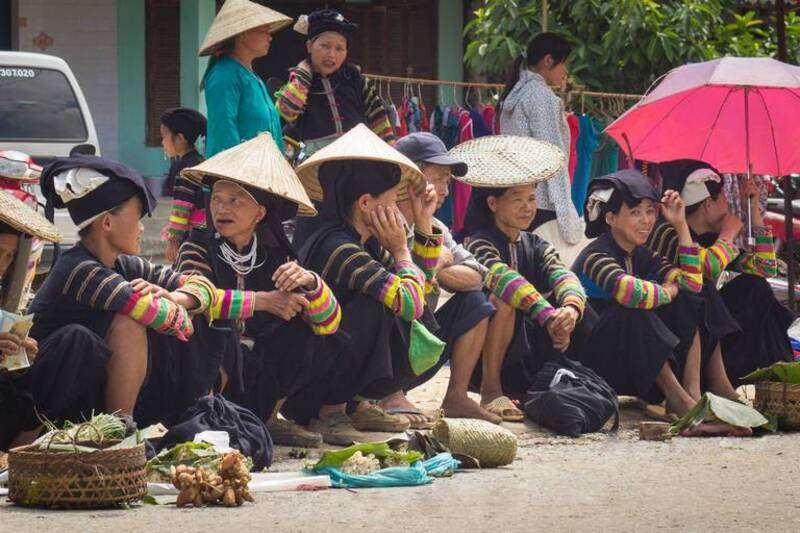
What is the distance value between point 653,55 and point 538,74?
18.7ft

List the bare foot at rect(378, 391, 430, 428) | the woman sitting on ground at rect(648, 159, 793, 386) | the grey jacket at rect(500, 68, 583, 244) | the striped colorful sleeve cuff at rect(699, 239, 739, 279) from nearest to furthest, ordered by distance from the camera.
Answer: the bare foot at rect(378, 391, 430, 428)
the striped colorful sleeve cuff at rect(699, 239, 739, 279)
the woman sitting on ground at rect(648, 159, 793, 386)
the grey jacket at rect(500, 68, 583, 244)

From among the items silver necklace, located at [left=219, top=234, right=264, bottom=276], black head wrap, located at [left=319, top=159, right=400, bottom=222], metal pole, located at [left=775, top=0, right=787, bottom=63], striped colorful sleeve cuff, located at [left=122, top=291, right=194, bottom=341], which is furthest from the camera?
metal pole, located at [left=775, top=0, right=787, bottom=63]

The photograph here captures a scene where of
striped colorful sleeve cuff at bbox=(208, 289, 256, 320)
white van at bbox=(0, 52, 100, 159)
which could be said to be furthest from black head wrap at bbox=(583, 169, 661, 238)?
white van at bbox=(0, 52, 100, 159)

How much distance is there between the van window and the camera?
1349cm

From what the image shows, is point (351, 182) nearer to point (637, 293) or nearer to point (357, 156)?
point (357, 156)

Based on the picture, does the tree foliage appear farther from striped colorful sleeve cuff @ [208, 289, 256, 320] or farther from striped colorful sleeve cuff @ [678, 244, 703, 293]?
striped colorful sleeve cuff @ [208, 289, 256, 320]

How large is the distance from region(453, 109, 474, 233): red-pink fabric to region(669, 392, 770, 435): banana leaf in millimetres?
5657

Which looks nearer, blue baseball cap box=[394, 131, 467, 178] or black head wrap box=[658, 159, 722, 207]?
blue baseball cap box=[394, 131, 467, 178]

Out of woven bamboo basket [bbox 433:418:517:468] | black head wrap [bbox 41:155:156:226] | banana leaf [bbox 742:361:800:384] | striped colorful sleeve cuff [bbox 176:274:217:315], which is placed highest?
black head wrap [bbox 41:155:156:226]

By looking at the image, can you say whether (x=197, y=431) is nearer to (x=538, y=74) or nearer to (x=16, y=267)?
(x=16, y=267)

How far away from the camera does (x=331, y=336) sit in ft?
23.8

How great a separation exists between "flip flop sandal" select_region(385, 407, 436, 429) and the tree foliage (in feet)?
27.1

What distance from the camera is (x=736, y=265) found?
903cm

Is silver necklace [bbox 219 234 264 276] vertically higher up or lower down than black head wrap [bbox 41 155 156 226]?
lower down
